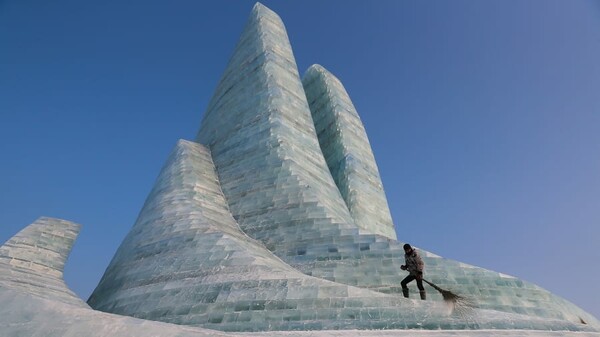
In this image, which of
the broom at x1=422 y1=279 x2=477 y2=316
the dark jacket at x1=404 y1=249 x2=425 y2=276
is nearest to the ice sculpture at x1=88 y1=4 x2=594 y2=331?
the broom at x1=422 y1=279 x2=477 y2=316

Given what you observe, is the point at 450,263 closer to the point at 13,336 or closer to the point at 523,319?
the point at 523,319

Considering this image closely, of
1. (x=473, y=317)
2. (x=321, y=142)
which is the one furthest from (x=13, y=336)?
(x=321, y=142)

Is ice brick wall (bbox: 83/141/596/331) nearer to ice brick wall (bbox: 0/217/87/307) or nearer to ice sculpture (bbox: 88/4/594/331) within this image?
ice sculpture (bbox: 88/4/594/331)

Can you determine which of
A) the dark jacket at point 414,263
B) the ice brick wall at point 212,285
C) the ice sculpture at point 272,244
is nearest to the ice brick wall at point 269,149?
the ice sculpture at point 272,244

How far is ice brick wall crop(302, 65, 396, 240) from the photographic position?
886 inches

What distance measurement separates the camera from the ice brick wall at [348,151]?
22516mm

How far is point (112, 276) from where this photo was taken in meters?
13.2

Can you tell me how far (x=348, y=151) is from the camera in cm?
2469

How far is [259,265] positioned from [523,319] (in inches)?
210

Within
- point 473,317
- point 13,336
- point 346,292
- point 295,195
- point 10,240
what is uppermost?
point 295,195

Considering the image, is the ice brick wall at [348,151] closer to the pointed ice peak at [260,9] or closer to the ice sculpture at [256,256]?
the ice sculpture at [256,256]

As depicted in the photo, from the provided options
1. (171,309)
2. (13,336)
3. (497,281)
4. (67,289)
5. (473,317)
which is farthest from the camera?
(67,289)

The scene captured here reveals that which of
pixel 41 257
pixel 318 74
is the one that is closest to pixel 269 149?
pixel 41 257

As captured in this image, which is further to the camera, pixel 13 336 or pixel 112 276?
pixel 112 276
